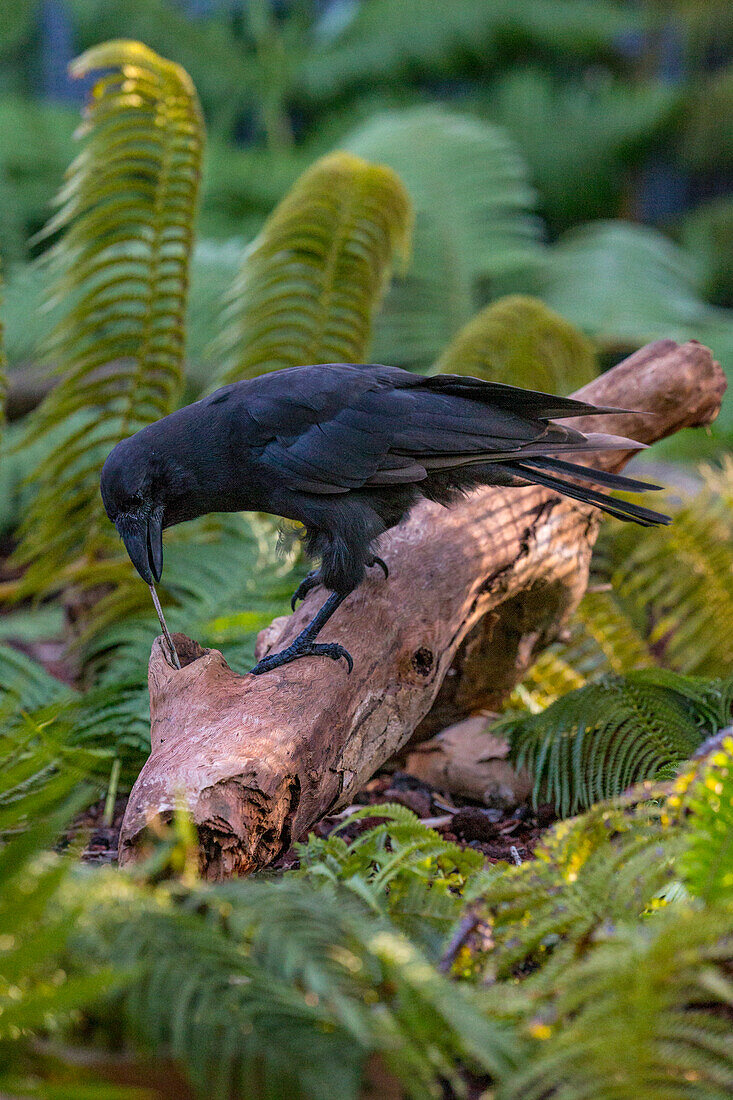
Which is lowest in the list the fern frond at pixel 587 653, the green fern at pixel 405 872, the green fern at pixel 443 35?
the fern frond at pixel 587 653

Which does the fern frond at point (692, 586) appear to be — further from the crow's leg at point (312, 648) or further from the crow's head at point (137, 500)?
the crow's head at point (137, 500)

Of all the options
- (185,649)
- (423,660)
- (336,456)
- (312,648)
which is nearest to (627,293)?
(336,456)

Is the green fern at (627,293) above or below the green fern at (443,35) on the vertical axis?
below

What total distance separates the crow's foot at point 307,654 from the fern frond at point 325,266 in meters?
1.56

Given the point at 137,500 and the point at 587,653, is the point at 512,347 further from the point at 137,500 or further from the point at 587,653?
the point at 137,500

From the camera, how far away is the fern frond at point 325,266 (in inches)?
126

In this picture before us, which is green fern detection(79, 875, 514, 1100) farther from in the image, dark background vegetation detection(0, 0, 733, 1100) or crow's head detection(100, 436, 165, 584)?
crow's head detection(100, 436, 165, 584)

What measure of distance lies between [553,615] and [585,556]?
182 millimetres

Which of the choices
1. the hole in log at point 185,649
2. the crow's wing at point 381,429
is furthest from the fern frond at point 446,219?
the hole in log at point 185,649

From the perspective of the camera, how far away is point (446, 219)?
566 cm

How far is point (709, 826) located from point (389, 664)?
809mm

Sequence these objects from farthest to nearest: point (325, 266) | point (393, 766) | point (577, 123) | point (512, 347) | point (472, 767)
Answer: point (577, 123) < point (512, 347) < point (325, 266) < point (393, 766) < point (472, 767)

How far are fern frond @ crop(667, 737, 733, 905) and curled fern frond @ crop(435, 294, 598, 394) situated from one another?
86.5 inches

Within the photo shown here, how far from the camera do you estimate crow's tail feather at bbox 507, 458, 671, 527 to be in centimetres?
193
